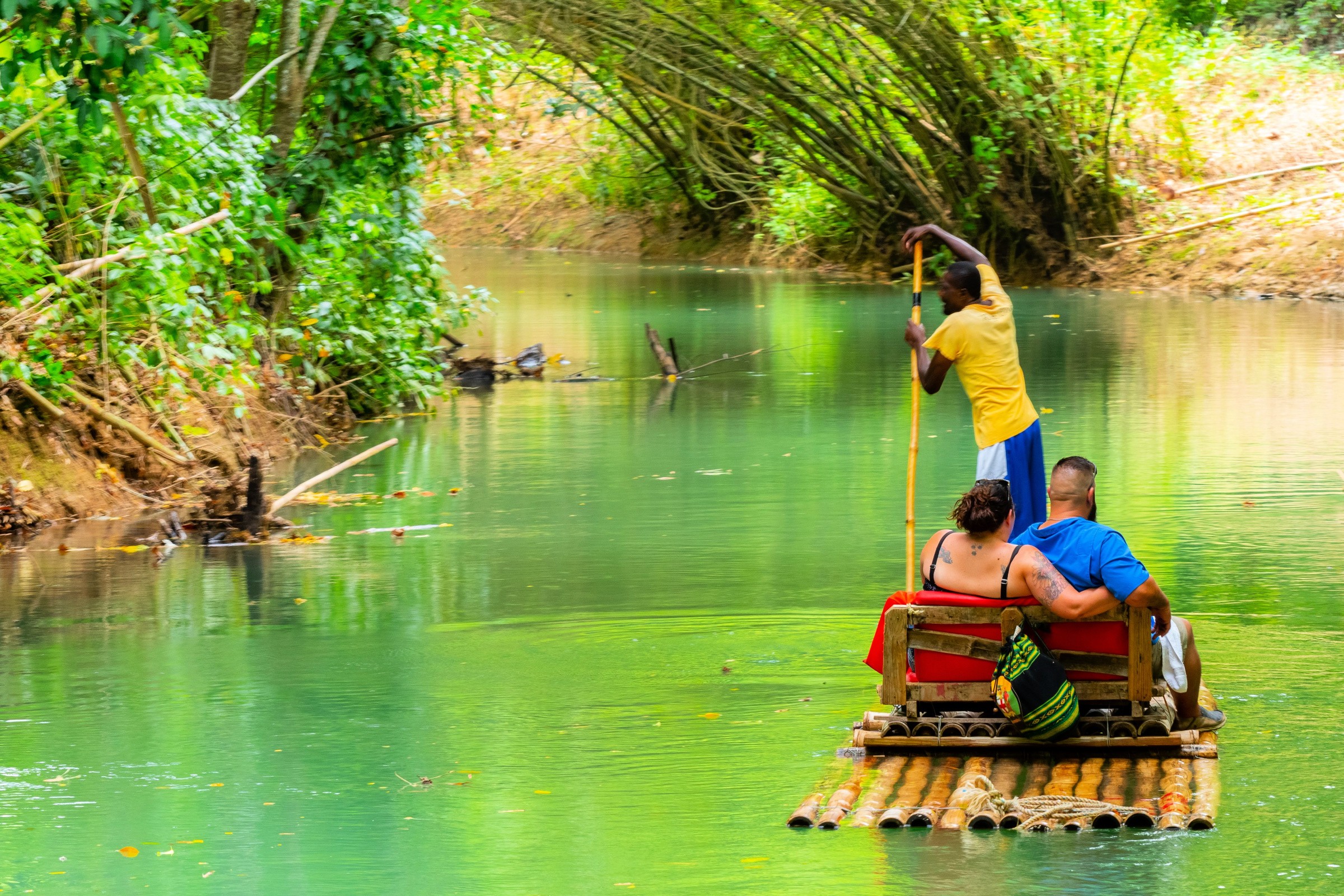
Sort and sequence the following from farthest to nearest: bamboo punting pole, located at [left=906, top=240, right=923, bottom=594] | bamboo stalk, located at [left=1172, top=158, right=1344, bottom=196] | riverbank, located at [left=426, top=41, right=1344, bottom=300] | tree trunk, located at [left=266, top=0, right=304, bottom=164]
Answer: bamboo stalk, located at [left=1172, top=158, right=1344, bottom=196] < riverbank, located at [left=426, top=41, right=1344, bottom=300] < tree trunk, located at [left=266, top=0, right=304, bottom=164] < bamboo punting pole, located at [left=906, top=240, right=923, bottom=594]

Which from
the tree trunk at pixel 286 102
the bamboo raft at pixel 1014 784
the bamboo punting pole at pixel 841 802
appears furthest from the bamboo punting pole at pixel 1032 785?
the tree trunk at pixel 286 102

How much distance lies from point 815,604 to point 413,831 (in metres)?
3.11

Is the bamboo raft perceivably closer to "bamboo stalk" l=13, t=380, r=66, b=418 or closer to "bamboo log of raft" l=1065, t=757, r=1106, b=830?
"bamboo log of raft" l=1065, t=757, r=1106, b=830

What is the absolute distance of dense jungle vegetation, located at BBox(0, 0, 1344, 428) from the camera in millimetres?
10164

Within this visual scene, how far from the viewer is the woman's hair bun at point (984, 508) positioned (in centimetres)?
542

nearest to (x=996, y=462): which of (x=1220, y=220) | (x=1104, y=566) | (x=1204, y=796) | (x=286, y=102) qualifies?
(x=1104, y=566)

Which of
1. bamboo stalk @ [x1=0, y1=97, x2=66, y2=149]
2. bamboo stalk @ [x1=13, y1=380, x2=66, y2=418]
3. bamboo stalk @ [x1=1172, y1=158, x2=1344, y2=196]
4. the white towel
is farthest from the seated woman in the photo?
bamboo stalk @ [x1=1172, y1=158, x2=1344, y2=196]

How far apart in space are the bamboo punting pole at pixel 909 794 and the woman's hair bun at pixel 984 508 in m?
0.72

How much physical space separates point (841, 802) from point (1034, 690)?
2.27ft

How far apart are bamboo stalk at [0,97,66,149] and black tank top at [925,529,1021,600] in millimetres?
6248

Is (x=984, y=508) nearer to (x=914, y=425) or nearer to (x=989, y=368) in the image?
Result: (x=914, y=425)

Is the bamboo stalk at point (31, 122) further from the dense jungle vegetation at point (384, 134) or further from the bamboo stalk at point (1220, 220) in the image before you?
the bamboo stalk at point (1220, 220)

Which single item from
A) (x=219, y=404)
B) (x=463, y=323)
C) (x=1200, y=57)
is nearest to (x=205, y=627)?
(x=219, y=404)

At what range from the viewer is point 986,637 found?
17.7 ft
